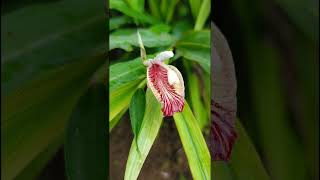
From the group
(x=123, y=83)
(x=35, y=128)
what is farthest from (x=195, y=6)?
(x=35, y=128)

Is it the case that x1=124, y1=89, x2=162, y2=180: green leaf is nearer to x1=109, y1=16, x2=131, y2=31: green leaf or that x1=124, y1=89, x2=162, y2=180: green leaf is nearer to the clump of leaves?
the clump of leaves

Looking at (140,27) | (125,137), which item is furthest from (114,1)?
(125,137)

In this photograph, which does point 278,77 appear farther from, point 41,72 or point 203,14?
point 41,72

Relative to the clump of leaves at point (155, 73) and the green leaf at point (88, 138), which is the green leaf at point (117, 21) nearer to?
the clump of leaves at point (155, 73)

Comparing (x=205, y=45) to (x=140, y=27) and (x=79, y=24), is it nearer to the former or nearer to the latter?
(x=140, y=27)

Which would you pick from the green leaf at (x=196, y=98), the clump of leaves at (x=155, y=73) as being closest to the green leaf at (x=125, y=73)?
the clump of leaves at (x=155, y=73)
